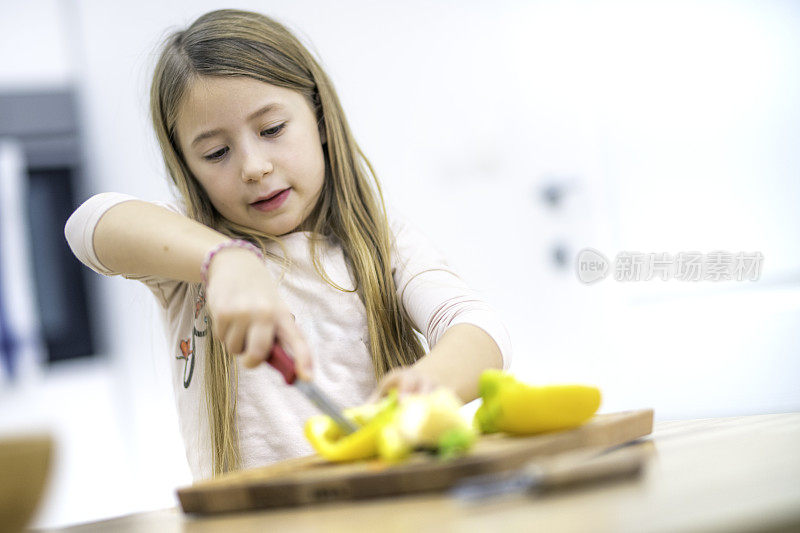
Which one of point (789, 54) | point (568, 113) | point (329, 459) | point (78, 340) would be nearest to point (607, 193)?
point (568, 113)

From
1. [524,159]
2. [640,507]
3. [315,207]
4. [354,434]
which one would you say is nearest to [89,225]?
[315,207]

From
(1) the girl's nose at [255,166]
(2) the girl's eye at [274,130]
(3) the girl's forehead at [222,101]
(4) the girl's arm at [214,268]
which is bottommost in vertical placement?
(4) the girl's arm at [214,268]

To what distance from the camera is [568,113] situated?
2.14 meters

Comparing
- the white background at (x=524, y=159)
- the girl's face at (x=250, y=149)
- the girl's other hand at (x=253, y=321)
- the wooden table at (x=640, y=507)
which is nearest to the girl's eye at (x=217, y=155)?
the girl's face at (x=250, y=149)

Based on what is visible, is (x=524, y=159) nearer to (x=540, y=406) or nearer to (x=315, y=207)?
(x=315, y=207)

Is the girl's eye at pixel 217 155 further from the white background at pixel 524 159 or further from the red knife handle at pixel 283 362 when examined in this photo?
the white background at pixel 524 159

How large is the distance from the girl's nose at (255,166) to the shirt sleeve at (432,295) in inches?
8.6

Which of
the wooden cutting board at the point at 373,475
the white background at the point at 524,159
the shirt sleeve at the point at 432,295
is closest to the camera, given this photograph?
the wooden cutting board at the point at 373,475

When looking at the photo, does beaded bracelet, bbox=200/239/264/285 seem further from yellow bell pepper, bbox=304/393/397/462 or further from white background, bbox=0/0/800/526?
white background, bbox=0/0/800/526

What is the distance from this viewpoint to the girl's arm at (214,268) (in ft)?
1.89

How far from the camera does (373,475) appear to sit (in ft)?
1.57

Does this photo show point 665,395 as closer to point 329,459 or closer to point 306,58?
point 306,58

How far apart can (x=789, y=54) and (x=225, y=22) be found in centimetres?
155

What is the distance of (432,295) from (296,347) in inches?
14.8
